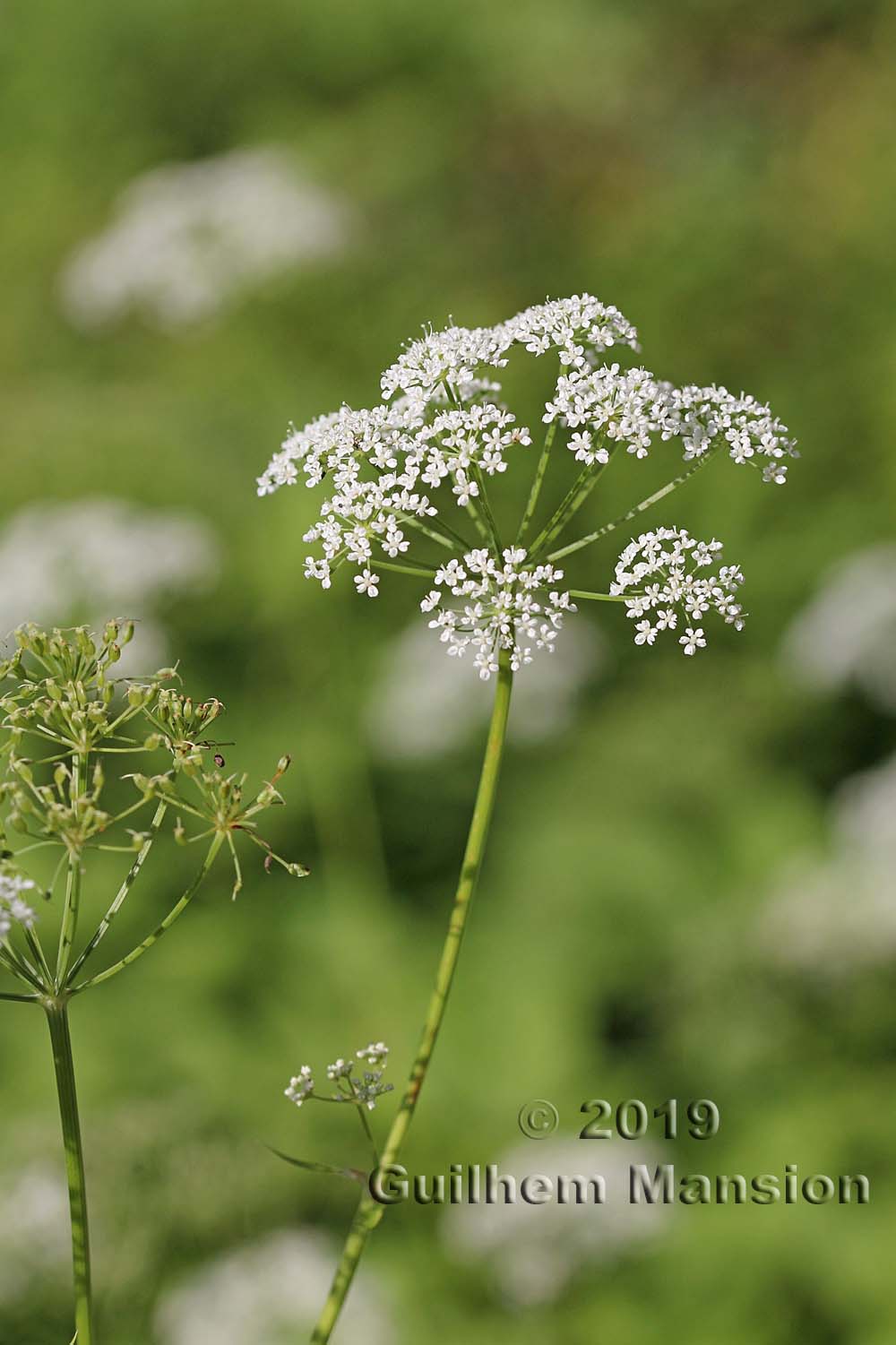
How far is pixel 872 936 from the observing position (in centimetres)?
511

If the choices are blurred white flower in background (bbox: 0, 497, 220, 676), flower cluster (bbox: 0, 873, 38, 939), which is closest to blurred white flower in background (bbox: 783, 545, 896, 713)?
blurred white flower in background (bbox: 0, 497, 220, 676)

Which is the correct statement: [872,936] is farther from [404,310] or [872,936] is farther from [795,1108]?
A: [404,310]

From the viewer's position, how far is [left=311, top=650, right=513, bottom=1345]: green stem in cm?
152

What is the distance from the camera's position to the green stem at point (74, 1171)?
4.52 ft

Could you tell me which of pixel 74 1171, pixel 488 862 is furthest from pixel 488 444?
pixel 488 862

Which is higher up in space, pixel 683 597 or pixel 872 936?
pixel 872 936

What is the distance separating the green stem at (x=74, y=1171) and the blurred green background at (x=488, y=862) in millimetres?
704

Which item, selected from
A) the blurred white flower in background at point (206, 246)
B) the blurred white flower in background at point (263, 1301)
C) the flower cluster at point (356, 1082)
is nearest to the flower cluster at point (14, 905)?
the flower cluster at point (356, 1082)

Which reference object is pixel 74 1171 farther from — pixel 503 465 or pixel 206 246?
pixel 206 246

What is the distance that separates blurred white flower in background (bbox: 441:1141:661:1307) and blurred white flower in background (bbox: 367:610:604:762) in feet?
8.36

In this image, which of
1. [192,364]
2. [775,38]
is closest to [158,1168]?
[192,364]

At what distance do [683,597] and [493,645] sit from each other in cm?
34

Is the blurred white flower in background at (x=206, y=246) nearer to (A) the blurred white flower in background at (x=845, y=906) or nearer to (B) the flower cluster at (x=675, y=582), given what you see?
(A) the blurred white flower in background at (x=845, y=906)

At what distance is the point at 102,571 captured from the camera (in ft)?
17.1
